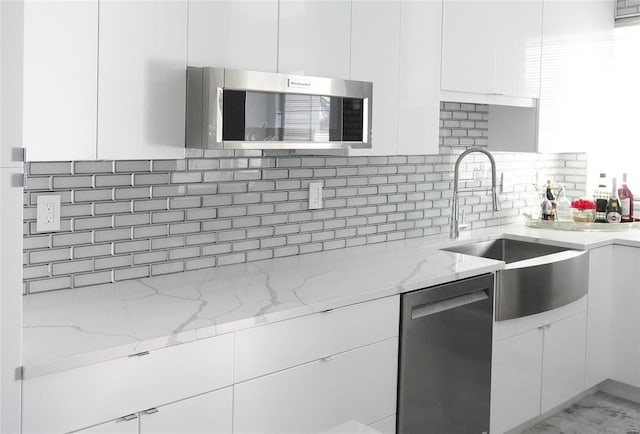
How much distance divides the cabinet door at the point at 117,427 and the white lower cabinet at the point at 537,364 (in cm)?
179

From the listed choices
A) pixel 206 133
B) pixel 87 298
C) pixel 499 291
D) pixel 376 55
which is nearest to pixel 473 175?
pixel 499 291

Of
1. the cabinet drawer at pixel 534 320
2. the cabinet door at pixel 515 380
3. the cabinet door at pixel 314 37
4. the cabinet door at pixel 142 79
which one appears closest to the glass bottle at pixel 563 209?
the cabinet drawer at pixel 534 320

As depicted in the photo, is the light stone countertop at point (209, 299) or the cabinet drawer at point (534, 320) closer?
the light stone countertop at point (209, 299)

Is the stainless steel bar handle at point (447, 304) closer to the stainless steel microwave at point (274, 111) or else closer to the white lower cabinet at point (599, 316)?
the stainless steel microwave at point (274, 111)

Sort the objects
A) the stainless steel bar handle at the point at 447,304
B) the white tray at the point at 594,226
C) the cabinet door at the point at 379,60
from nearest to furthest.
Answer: the stainless steel bar handle at the point at 447,304
the cabinet door at the point at 379,60
the white tray at the point at 594,226

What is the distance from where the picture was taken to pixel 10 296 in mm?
1631

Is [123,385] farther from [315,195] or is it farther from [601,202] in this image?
[601,202]

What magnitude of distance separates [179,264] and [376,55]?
118 cm

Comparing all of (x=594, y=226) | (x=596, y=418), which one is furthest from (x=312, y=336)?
(x=594, y=226)

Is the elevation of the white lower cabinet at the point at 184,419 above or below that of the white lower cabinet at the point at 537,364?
above

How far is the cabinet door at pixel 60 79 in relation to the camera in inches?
77.5

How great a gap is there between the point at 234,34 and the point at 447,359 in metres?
1.52

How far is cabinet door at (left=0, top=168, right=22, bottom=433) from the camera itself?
5.22 feet

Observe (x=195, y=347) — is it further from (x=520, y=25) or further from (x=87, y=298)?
(x=520, y=25)
